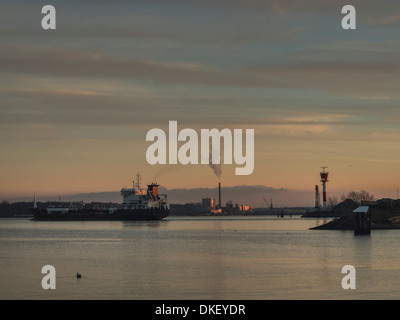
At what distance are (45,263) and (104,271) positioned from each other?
35.2ft

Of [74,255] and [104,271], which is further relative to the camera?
[74,255]

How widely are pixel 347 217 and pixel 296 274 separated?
344 feet

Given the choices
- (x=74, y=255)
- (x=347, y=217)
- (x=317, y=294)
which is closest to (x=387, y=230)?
(x=347, y=217)

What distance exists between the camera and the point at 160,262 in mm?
65750
